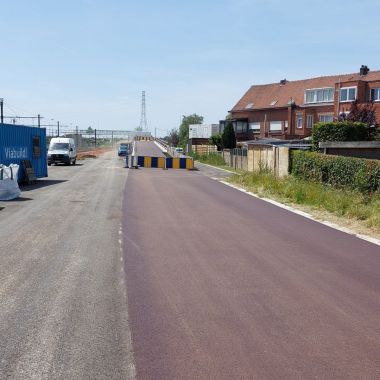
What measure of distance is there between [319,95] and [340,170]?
44456 millimetres

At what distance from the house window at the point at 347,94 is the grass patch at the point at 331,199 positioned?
32659 mm

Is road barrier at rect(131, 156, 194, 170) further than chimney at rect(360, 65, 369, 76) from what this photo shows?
No

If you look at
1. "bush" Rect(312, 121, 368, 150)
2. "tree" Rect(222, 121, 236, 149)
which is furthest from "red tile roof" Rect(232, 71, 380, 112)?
"bush" Rect(312, 121, 368, 150)

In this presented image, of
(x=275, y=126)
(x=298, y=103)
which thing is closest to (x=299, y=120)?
(x=298, y=103)

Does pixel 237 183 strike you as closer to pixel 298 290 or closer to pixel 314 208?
pixel 314 208

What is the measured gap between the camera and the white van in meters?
39.7

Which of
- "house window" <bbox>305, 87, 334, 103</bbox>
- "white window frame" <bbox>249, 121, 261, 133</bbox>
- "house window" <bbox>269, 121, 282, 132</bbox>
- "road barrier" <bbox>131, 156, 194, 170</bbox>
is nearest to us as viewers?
"road barrier" <bbox>131, 156, 194, 170</bbox>

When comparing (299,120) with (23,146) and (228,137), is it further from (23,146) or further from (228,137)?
(23,146)

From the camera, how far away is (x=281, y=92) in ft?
224

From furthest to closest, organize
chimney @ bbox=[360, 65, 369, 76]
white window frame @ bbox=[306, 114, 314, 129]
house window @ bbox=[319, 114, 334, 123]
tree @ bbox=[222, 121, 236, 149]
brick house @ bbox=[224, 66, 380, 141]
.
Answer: white window frame @ bbox=[306, 114, 314, 129]
house window @ bbox=[319, 114, 334, 123]
tree @ bbox=[222, 121, 236, 149]
chimney @ bbox=[360, 65, 369, 76]
brick house @ bbox=[224, 66, 380, 141]

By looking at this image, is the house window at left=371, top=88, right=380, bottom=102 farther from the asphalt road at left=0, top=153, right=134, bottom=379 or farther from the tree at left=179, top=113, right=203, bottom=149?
the tree at left=179, top=113, right=203, bottom=149

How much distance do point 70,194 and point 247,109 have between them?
54.9 metres

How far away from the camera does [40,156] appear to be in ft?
82.7

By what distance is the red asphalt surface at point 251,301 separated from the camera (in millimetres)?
4496
